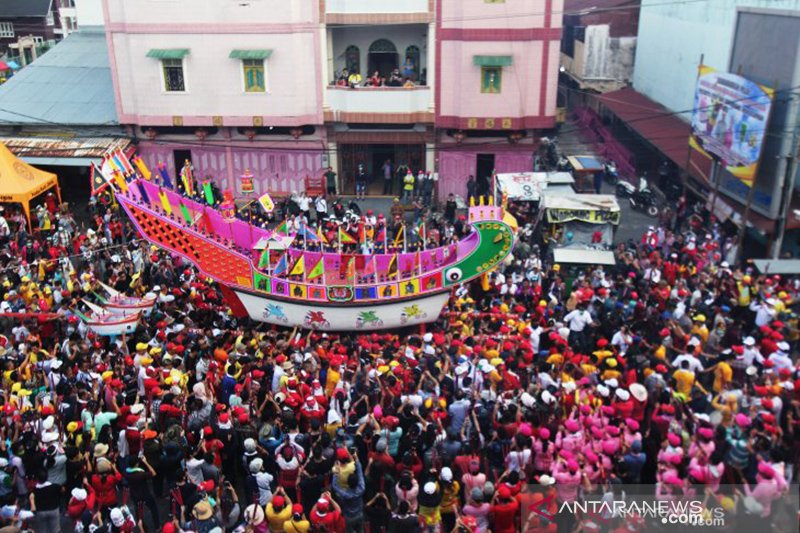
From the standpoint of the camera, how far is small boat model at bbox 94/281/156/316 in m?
15.5

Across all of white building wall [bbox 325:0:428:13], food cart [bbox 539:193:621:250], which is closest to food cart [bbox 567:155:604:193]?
food cart [bbox 539:193:621:250]

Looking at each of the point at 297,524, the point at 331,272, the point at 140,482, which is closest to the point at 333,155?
the point at 331,272

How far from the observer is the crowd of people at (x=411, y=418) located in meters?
9.52

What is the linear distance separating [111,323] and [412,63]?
14999 mm

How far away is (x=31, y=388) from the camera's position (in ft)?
40.5

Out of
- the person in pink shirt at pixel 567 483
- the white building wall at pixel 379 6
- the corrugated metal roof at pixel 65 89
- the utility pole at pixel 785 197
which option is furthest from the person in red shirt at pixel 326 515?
the corrugated metal roof at pixel 65 89

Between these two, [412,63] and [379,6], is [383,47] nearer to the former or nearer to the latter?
[412,63]

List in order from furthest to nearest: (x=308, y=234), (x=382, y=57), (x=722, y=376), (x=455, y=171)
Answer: (x=382, y=57), (x=455, y=171), (x=308, y=234), (x=722, y=376)

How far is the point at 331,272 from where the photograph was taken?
16078mm

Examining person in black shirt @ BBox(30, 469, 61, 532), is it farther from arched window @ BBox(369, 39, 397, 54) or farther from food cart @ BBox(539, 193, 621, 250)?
arched window @ BBox(369, 39, 397, 54)

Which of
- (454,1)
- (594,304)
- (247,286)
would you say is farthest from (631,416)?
(454,1)

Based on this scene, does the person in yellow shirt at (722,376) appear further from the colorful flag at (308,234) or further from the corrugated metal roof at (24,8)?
the corrugated metal roof at (24,8)

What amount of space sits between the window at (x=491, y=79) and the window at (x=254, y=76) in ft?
23.0

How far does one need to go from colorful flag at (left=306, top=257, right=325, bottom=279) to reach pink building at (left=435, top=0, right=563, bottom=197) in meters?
10.9
